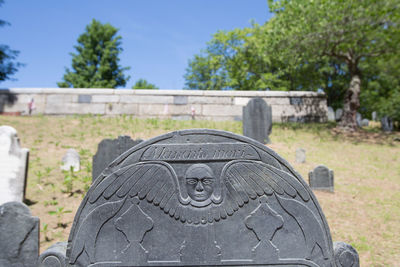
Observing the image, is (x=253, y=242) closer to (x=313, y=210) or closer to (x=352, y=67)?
(x=313, y=210)

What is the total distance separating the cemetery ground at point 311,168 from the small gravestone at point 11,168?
39 cm

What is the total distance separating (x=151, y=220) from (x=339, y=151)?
908 centimetres

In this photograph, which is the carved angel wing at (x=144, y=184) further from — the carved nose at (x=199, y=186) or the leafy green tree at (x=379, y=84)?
the leafy green tree at (x=379, y=84)

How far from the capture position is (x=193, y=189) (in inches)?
88.6

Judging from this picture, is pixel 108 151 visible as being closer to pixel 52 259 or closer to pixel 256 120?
pixel 52 259

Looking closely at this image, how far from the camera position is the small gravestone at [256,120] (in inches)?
363

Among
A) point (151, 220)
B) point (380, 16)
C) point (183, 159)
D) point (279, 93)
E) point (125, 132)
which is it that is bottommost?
point (151, 220)

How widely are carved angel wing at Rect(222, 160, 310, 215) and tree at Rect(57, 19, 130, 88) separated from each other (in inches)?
998

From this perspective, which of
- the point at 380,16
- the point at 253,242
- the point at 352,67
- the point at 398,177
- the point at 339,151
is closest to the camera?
the point at 253,242

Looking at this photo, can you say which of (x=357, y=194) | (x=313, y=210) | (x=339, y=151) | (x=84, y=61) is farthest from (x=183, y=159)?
(x=84, y=61)

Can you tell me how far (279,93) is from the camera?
13.8 m

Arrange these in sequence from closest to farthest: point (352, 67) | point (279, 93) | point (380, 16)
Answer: point (380, 16), point (352, 67), point (279, 93)

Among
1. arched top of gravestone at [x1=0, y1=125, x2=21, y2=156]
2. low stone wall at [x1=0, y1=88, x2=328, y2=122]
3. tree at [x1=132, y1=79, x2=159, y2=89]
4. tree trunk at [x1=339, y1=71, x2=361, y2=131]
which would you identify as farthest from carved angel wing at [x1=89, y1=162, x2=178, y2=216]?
tree at [x1=132, y1=79, x2=159, y2=89]

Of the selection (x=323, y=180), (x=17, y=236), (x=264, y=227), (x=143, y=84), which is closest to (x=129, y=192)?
(x=264, y=227)
